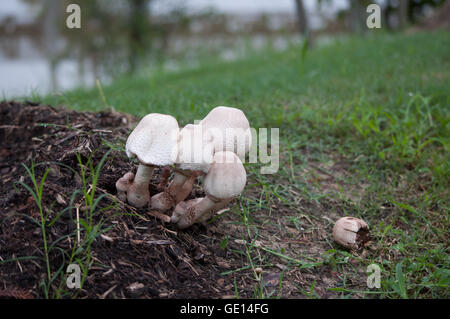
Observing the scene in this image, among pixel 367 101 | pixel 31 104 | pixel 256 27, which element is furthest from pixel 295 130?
pixel 256 27

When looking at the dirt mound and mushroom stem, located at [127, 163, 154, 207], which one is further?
mushroom stem, located at [127, 163, 154, 207]

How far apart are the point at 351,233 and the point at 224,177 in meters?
0.84

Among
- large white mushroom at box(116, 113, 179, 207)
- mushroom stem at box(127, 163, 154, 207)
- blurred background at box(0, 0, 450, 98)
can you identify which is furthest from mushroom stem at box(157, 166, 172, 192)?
blurred background at box(0, 0, 450, 98)

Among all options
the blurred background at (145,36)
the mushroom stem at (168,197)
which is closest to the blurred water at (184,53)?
A: the blurred background at (145,36)

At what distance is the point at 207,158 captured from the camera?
1.62m

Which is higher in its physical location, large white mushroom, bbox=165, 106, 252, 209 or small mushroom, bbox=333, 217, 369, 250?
large white mushroom, bbox=165, 106, 252, 209

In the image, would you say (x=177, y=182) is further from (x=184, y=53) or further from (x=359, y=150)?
(x=184, y=53)

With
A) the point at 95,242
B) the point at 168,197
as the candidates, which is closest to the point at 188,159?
the point at 168,197

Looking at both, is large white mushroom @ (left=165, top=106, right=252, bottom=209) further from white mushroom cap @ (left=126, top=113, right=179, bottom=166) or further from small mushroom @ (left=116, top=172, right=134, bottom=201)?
small mushroom @ (left=116, top=172, right=134, bottom=201)

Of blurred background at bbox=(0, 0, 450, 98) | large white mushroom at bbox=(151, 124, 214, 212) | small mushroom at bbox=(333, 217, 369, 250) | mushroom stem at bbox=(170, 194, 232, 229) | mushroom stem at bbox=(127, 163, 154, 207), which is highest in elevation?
blurred background at bbox=(0, 0, 450, 98)

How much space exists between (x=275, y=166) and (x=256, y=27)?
8.45m

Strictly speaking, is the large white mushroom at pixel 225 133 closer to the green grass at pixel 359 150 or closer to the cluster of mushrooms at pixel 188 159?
the cluster of mushrooms at pixel 188 159

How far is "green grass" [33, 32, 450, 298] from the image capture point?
2.04 m

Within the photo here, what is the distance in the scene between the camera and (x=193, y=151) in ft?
5.24
